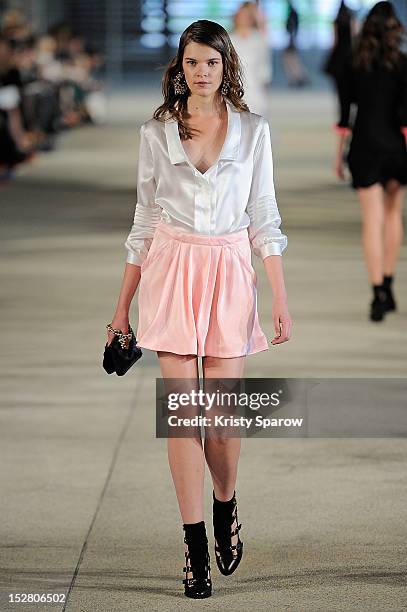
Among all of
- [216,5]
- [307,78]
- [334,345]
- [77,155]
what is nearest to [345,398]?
[334,345]

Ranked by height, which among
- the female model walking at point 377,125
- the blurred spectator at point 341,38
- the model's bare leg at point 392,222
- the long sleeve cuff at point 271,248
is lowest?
the blurred spectator at point 341,38

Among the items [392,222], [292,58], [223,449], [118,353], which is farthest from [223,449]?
[292,58]

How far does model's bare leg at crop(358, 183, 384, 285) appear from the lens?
392 inches

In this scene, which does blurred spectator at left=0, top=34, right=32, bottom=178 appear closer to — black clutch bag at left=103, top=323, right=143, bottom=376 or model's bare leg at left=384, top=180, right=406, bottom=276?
model's bare leg at left=384, top=180, right=406, bottom=276

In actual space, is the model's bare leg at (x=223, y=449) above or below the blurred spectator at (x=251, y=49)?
above

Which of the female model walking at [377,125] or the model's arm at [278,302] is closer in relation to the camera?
the model's arm at [278,302]

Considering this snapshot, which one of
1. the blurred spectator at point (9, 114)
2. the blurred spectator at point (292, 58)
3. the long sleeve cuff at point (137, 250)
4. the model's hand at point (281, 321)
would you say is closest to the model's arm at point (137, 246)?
the long sleeve cuff at point (137, 250)

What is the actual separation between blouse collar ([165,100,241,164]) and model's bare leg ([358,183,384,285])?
17.1 ft

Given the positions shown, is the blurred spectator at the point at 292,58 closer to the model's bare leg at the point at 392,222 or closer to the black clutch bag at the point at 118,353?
the model's bare leg at the point at 392,222

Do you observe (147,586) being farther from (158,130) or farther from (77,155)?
(77,155)

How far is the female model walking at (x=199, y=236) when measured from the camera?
187 inches

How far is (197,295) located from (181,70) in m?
0.67

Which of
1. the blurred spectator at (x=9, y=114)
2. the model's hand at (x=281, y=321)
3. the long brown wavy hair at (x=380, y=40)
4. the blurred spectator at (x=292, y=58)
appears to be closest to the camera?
the model's hand at (x=281, y=321)

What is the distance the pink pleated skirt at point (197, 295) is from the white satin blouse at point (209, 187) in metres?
0.06
